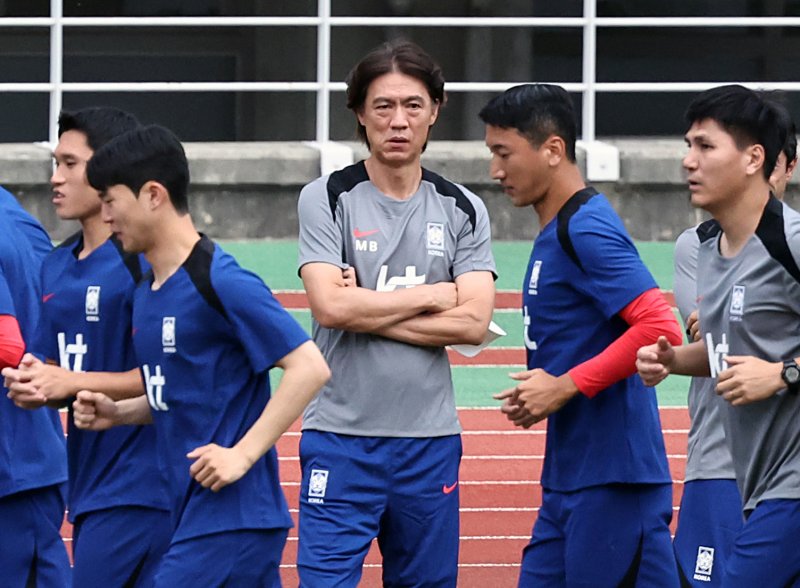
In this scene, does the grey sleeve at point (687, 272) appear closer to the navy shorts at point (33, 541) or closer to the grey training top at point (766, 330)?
the grey training top at point (766, 330)

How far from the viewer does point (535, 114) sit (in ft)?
19.5

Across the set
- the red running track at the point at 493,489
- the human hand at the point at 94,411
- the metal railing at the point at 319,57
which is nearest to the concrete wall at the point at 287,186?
the metal railing at the point at 319,57

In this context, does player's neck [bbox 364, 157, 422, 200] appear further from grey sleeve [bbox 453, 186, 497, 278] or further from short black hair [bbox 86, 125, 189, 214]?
short black hair [bbox 86, 125, 189, 214]

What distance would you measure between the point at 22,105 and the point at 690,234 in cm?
1316

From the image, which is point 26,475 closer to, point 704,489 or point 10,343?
point 10,343

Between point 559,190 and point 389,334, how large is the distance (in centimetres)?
69

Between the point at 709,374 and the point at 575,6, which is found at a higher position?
the point at 575,6

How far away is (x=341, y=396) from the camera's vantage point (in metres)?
6.02

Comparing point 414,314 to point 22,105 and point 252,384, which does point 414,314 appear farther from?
point 22,105

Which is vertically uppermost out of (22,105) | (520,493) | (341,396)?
(22,105)

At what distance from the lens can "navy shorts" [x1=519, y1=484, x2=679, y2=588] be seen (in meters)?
5.81

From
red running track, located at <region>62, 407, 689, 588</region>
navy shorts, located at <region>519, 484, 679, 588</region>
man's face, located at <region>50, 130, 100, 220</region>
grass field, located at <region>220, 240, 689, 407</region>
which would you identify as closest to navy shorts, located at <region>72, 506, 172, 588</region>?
man's face, located at <region>50, 130, 100, 220</region>

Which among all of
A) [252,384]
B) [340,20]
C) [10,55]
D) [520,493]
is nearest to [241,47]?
[10,55]

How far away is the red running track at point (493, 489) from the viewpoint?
342 inches
